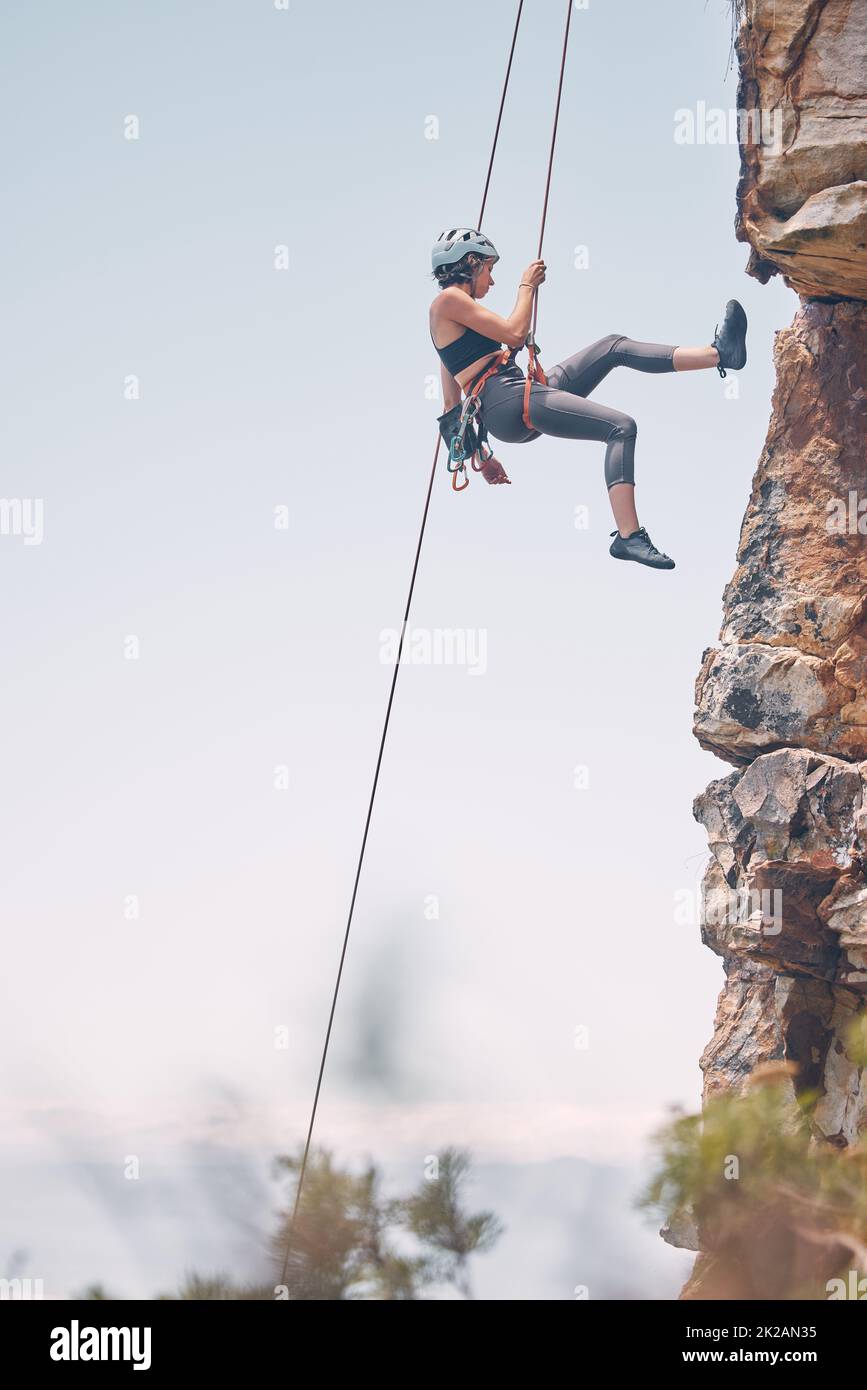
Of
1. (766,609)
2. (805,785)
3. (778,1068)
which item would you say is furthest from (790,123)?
(778,1068)

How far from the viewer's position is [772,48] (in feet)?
30.3

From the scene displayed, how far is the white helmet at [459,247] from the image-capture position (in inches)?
343

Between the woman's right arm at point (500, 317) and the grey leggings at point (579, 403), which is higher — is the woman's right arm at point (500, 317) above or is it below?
above

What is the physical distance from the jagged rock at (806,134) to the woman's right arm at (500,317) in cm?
183

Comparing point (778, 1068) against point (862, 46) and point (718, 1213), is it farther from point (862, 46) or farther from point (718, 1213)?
point (862, 46)

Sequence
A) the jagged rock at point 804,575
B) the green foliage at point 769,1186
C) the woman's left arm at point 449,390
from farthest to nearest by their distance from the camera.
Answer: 1. the jagged rock at point 804,575
2. the woman's left arm at point 449,390
3. the green foliage at point 769,1186

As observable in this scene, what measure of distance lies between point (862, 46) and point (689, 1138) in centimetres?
664

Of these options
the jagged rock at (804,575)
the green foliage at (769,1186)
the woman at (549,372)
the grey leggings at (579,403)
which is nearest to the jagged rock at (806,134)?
the jagged rock at (804,575)

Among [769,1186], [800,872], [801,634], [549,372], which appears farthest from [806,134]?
[769,1186]

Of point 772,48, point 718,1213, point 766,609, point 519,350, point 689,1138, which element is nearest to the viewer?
point 689,1138

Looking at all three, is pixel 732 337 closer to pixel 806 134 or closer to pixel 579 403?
pixel 579 403

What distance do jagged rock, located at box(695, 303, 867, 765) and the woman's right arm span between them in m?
2.67

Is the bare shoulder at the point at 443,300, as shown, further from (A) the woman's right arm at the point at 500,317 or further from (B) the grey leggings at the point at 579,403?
(B) the grey leggings at the point at 579,403

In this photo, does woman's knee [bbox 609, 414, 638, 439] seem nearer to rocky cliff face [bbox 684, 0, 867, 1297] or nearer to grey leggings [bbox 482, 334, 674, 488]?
grey leggings [bbox 482, 334, 674, 488]
